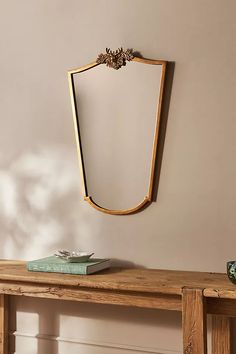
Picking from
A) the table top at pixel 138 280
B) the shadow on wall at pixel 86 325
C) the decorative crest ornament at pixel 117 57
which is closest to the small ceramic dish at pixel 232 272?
the table top at pixel 138 280

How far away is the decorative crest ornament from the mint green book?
1003 millimetres

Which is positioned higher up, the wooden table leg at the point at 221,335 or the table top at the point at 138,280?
the table top at the point at 138,280

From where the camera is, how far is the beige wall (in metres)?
2.47

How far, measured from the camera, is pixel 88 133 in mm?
2719

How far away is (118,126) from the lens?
8.69ft

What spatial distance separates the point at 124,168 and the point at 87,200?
269 mm

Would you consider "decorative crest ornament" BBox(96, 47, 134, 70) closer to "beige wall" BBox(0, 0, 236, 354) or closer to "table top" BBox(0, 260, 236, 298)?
"beige wall" BBox(0, 0, 236, 354)

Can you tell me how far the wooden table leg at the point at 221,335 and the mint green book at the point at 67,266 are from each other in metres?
0.60

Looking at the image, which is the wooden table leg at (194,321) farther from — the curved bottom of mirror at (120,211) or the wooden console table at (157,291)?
the curved bottom of mirror at (120,211)

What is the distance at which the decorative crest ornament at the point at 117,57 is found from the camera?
2.61 metres

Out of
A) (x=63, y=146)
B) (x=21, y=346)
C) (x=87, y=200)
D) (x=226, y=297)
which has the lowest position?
(x=21, y=346)

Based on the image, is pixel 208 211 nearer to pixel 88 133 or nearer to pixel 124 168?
pixel 124 168

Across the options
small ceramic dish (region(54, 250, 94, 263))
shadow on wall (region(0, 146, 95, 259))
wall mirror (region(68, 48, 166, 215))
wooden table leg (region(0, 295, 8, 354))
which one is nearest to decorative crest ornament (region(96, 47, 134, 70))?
wall mirror (region(68, 48, 166, 215))

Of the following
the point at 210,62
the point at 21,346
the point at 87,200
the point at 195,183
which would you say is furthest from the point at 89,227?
the point at 210,62
